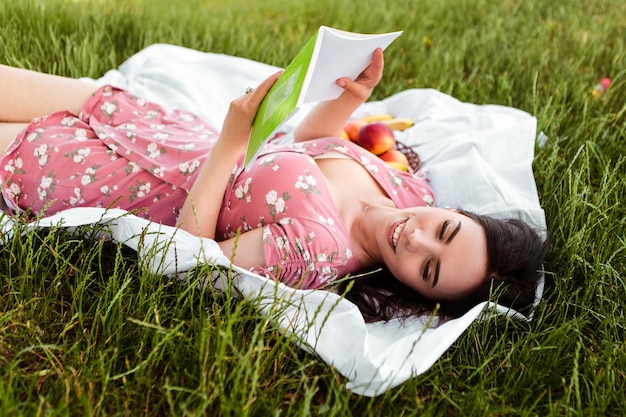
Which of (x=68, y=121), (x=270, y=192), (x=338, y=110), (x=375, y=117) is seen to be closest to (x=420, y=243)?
(x=270, y=192)

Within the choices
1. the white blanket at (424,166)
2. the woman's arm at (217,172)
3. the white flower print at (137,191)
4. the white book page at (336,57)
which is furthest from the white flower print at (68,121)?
the white book page at (336,57)

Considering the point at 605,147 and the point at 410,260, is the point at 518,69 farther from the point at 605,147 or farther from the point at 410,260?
the point at 410,260

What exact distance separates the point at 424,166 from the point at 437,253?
1027mm

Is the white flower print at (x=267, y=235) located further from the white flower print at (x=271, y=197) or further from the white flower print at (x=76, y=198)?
the white flower print at (x=76, y=198)

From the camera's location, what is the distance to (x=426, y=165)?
9.29 feet

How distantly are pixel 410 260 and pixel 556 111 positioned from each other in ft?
5.33

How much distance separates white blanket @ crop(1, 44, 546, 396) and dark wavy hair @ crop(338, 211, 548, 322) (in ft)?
0.19

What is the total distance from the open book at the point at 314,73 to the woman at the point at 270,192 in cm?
8

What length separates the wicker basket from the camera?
2859 millimetres

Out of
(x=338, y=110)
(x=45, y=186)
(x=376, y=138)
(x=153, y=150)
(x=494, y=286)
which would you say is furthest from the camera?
(x=376, y=138)

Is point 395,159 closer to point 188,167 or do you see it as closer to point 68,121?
point 188,167

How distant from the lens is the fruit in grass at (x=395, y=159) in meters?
→ 2.70

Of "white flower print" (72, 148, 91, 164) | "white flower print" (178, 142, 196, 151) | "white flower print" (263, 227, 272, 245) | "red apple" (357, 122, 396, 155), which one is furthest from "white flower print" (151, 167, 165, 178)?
"red apple" (357, 122, 396, 155)

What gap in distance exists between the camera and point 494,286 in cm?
196
